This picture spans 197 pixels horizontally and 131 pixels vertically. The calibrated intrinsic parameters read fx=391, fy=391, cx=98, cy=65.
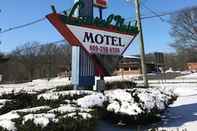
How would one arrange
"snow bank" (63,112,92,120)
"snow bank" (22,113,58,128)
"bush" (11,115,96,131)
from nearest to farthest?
"bush" (11,115,96,131) → "snow bank" (22,113,58,128) → "snow bank" (63,112,92,120)

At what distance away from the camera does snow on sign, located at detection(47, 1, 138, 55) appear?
13547 mm

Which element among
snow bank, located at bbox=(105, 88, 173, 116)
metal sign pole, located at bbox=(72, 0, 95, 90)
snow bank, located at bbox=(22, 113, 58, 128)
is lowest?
snow bank, located at bbox=(22, 113, 58, 128)

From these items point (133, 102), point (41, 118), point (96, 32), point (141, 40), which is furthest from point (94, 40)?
point (141, 40)

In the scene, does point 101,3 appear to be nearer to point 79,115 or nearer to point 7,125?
point 79,115

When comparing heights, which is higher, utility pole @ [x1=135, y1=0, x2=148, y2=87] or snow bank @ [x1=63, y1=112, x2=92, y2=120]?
utility pole @ [x1=135, y1=0, x2=148, y2=87]

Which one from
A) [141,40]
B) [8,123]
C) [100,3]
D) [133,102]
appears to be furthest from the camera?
[141,40]

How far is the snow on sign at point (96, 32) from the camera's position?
13.5 meters

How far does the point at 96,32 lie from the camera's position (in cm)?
1491

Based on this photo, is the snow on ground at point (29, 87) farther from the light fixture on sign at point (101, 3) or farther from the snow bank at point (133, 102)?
the snow bank at point (133, 102)

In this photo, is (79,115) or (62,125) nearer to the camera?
(62,125)

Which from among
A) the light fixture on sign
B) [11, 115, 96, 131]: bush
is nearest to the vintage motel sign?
the light fixture on sign

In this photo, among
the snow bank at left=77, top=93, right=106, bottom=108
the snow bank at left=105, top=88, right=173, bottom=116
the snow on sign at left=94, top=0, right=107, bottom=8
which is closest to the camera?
the snow bank at left=77, top=93, right=106, bottom=108

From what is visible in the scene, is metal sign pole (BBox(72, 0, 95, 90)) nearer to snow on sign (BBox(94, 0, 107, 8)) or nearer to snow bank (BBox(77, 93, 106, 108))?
snow on sign (BBox(94, 0, 107, 8))

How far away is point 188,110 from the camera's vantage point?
14273mm
